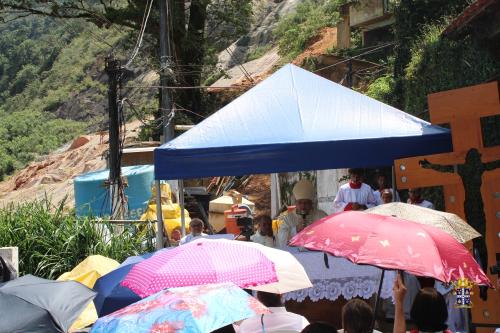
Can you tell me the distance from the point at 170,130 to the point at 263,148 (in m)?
11.7

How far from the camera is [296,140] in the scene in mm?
9938

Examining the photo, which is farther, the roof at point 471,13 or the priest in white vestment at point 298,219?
the priest in white vestment at point 298,219

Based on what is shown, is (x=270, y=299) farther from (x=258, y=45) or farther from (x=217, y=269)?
(x=258, y=45)

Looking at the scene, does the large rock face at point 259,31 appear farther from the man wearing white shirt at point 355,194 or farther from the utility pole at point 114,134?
the man wearing white shirt at point 355,194

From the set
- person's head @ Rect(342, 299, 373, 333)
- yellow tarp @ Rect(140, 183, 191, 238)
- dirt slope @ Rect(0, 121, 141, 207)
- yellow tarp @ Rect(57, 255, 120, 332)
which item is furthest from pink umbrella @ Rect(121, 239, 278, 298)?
dirt slope @ Rect(0, 121, 141, 207)

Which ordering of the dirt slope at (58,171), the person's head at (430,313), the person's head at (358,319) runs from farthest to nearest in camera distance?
the dirt slope at (58,171) → the person's head at (430,313) → the person's head at (358,319)

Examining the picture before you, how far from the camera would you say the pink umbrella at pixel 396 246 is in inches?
233

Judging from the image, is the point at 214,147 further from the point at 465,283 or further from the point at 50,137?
the point at 50,137

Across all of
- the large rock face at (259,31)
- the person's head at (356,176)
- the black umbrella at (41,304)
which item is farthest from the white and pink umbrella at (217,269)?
the large rock face at (259,31)

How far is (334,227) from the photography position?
6.55 m

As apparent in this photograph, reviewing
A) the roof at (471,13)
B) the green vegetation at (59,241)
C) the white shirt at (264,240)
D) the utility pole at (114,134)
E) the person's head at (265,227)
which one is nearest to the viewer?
the roof at (471,13)

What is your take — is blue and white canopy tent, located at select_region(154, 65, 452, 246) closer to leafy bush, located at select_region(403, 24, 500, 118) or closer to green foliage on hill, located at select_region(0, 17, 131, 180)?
leafy bush, located at select_region(403, 24, 500, 118)

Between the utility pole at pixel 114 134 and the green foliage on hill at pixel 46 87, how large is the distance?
112 ft

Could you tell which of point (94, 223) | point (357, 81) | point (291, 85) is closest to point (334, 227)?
point (291, 85)
